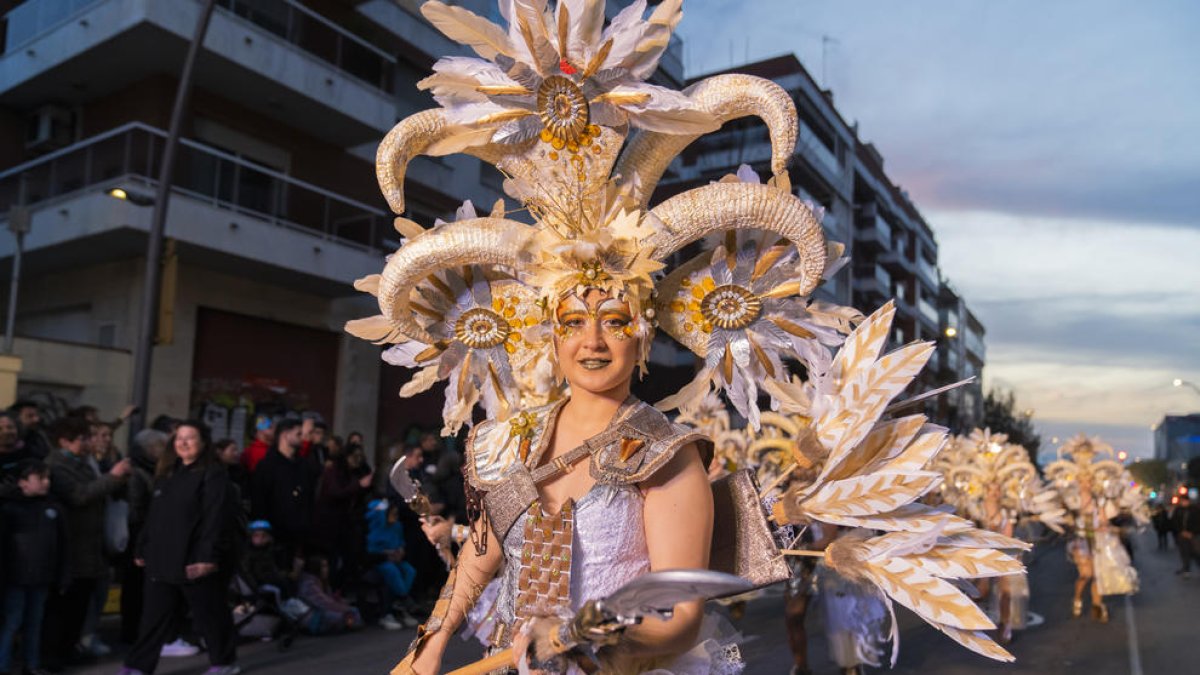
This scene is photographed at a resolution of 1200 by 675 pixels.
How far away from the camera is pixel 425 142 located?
3.28 metres

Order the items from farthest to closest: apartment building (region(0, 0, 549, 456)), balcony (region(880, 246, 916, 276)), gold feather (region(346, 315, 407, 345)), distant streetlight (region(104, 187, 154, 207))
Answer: balcony (region(880, 246, 916, 276))
apartment building (region(0, 0, 549, 456))
distant streetlight (region(104, 187, 154, 207))
gold feather (region(346, 315, 407, 345))

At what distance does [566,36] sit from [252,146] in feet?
47.3

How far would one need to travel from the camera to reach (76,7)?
14703 millimetres

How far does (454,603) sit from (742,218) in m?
1.45

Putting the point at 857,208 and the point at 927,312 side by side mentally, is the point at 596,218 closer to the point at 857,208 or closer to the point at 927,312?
the point at 857,208

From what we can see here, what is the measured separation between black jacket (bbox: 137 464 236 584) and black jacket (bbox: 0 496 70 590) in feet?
1.95

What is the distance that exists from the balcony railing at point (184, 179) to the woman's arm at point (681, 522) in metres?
12.1

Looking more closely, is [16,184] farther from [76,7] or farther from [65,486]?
[65,486]

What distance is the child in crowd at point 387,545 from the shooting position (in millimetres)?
10609

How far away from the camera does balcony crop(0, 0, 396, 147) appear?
1390 cm

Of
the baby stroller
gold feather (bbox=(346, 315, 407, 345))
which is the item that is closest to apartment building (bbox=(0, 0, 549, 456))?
the baby stroller

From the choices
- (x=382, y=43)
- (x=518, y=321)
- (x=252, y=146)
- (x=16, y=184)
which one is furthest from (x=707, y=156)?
(x=518, y=321)

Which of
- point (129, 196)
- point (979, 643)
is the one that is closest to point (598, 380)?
point (979, 643)

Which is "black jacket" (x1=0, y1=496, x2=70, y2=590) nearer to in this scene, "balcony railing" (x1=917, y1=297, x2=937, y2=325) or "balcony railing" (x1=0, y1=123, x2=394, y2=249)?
"balcony railing" (x1=0, y1=123, x2=394, y2=249)
